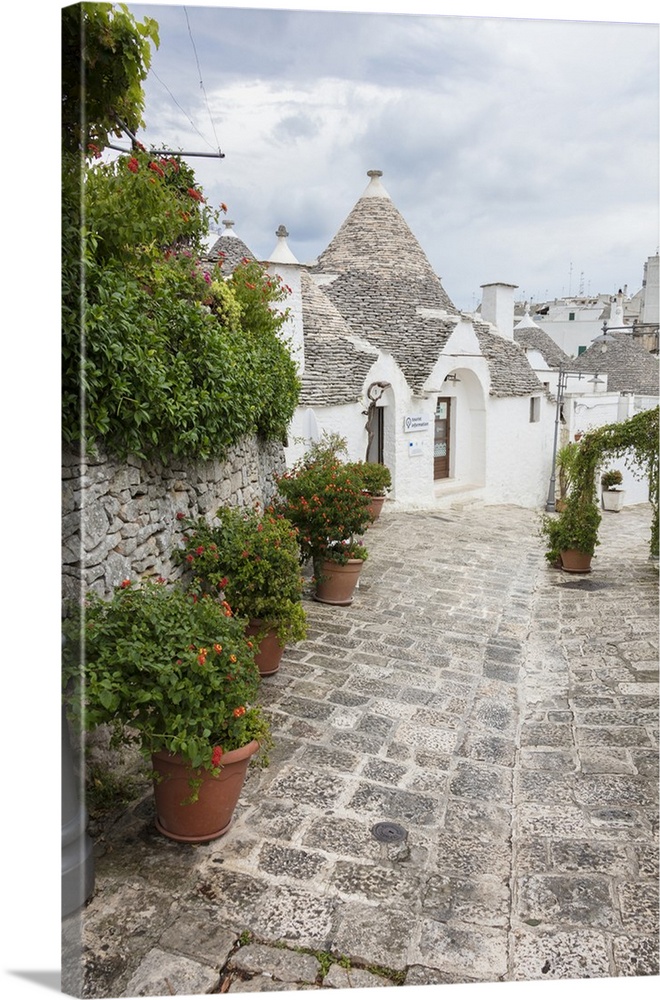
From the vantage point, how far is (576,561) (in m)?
9.91

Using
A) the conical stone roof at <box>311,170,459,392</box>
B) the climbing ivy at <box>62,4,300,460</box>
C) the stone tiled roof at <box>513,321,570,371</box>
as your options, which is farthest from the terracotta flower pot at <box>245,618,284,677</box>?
the stone tiled roof at <box>513,321,570,371</box>

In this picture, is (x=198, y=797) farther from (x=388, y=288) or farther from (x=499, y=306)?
(x=499, y=306)

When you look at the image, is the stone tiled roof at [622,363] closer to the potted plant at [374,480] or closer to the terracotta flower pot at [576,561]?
the potted plant at [374,480]

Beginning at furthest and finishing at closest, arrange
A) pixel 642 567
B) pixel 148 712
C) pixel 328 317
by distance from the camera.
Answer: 1. pixel 328 317
2. pixel 642 567
3. pixel 148 712

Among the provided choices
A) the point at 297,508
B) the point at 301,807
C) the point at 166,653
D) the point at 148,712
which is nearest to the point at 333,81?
the point at 166,653

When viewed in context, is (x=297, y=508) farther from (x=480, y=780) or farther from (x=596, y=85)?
(x=596, y=85)

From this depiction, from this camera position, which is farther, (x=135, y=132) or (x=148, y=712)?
(x=135, y=132)

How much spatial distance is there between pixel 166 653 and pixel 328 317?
11.5 m

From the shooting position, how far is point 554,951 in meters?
2.72

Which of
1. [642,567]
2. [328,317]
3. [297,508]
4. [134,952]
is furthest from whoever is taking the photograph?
[328,317]

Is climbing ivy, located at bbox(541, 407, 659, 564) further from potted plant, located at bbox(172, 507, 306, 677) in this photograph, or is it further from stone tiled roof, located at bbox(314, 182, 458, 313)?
stone tiled roof, located at bbox(314, 182, 458, 313)

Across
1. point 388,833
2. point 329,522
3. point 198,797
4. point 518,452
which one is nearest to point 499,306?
point 518,452

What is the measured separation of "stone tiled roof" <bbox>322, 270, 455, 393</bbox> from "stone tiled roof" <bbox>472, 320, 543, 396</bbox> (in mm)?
2047

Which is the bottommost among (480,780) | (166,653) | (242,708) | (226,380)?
(480,780)
